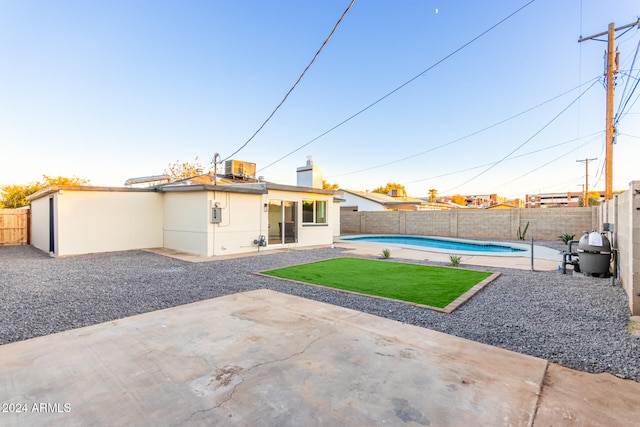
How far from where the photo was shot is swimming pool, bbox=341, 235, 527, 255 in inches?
511

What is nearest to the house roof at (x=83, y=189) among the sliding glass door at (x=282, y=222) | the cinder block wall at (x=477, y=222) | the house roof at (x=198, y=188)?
the house roof at (x=198, y=188)

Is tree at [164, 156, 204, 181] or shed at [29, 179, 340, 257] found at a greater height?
tree at [164, 156, 204, 181]

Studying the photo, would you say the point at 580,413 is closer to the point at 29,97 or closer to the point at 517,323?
the point at 517,323

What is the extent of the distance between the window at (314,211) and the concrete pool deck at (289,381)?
31.1 feet

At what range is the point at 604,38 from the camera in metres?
11.4

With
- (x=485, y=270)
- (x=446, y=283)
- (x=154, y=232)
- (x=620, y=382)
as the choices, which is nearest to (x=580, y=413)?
(x=620, y=382)

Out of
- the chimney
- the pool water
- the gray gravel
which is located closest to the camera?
the gray gravel

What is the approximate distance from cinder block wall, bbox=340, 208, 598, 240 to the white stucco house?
9099 mm

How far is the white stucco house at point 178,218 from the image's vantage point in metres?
10.0

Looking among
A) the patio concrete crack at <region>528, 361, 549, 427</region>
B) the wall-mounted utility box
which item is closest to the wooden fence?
the wall-mounted utility box

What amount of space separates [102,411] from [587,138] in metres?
23.3

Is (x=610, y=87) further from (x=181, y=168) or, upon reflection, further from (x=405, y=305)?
(x=181, y=168)

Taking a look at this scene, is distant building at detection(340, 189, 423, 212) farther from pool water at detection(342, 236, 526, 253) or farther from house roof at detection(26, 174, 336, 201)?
house roof at detection(26, 174, 336, 201)

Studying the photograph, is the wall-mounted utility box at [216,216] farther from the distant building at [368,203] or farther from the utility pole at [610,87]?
the distant building at [368,203]
